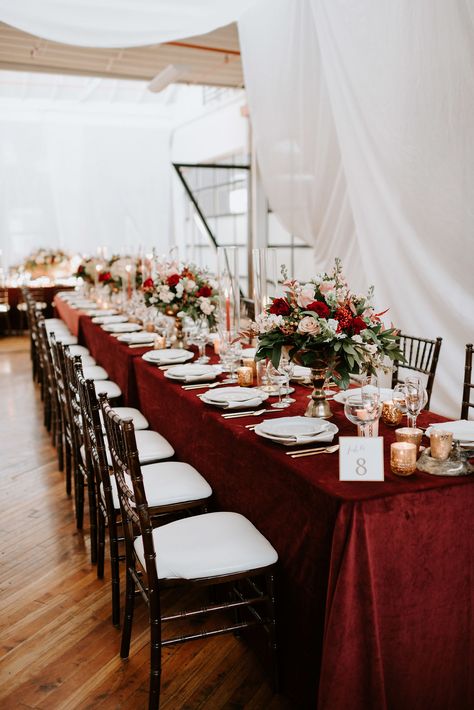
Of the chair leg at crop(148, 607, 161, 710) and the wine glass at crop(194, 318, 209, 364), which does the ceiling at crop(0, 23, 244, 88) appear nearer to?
the wine glass at crop(194, 318, 209, 364)

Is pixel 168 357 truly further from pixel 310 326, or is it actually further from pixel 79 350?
pixel 79 350

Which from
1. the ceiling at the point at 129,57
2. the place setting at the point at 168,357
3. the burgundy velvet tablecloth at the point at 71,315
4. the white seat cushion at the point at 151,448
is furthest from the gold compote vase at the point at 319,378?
the ceiling at the point at 129,57

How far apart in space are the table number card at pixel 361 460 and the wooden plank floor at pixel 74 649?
32.7 inches

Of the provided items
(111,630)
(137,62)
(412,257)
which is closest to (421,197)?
(412,257)

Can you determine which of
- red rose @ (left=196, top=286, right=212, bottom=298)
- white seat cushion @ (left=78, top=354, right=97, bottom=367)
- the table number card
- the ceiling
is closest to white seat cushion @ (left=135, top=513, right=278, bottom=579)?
the table number card

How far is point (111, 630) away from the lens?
2566 millimetres

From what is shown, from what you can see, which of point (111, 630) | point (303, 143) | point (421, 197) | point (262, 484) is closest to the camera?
point (262, 484)

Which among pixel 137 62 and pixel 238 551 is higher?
pixel 137 62

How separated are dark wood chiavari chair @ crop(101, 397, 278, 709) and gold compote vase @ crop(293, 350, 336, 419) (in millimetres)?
482

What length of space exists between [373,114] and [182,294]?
4.82 ft

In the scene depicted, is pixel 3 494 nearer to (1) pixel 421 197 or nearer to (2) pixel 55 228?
(1) pixel 421 197

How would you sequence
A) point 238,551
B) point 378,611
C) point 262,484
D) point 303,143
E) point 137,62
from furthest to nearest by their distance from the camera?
point 137,62, point 303,143, point 262,484, point 238,551, point 378,611

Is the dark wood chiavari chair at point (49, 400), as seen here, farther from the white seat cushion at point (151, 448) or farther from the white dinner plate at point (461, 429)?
the white dinner plate at point (461, 429)

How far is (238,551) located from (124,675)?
0.67 metres
